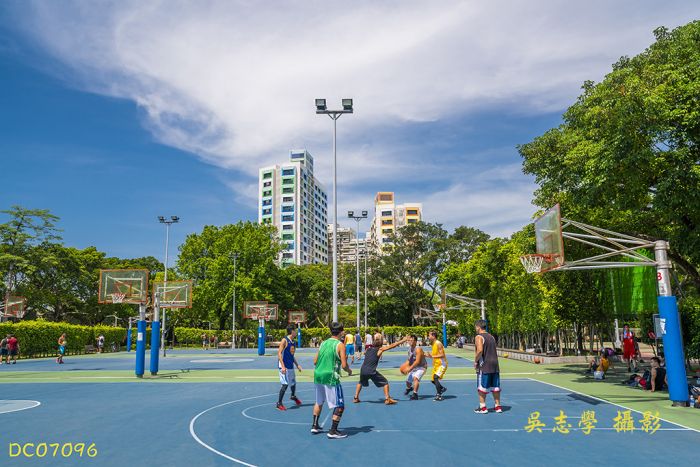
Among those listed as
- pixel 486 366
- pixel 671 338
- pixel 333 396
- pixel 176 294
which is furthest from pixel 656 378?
pixel 176 294

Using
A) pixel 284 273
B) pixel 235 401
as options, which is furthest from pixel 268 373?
→ pixel 284 273

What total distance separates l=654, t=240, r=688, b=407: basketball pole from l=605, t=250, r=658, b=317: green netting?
12.4 metres

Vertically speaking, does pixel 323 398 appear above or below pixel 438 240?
below

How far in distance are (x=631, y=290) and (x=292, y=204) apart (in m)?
103

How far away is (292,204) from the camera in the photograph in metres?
123

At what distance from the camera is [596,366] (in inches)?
750

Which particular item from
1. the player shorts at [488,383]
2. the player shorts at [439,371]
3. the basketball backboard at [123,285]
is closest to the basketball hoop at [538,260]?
the player shorts at [439,371]

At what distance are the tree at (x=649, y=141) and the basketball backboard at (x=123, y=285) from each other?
18231mm

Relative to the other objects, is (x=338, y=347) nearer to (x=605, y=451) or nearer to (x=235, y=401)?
(x=605, y=451)

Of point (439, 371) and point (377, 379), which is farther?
point (439, 371)

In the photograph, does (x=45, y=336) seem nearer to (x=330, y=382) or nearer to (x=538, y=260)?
(x=330, y=382)

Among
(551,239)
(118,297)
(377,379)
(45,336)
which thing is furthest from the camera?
(45,336)

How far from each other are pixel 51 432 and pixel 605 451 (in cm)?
986

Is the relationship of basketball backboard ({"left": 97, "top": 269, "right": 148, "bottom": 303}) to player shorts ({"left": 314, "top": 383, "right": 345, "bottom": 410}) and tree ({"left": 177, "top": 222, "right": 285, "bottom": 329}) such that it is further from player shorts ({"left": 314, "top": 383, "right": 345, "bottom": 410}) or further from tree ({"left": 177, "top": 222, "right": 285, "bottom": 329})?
tree ({"left": 177, "top": 222, "right": 285, "bottom": 329})
